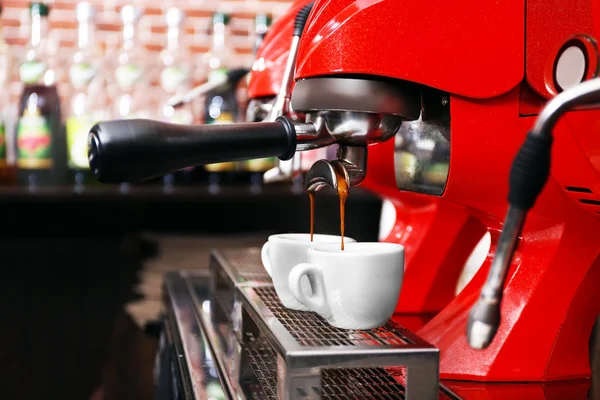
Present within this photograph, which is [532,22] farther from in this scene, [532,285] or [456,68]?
[532,285]

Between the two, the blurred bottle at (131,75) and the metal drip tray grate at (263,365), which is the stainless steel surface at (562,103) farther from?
the blurred bottle at (131,75)

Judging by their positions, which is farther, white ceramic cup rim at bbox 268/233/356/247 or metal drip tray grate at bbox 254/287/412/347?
white ceramic cup rim at bbox 268/233/356/247

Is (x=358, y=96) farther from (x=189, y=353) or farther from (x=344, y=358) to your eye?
(x=189, y=353)

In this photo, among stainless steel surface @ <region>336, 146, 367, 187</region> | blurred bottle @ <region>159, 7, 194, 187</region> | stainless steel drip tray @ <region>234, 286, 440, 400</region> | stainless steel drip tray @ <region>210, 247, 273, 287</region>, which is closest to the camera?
stainless steel drip tray @ <region>234, 286, 440, 400</region>

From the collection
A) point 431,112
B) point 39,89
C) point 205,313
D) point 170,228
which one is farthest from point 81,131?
point 431,112

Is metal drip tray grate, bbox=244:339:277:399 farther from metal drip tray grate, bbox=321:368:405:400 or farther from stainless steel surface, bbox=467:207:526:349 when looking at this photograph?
stainless steel surface, bbox=467:207:526:349

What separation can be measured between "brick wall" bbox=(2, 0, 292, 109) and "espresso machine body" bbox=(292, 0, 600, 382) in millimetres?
1342

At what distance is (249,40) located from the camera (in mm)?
2090

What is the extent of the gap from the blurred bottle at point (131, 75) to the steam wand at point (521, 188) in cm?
138

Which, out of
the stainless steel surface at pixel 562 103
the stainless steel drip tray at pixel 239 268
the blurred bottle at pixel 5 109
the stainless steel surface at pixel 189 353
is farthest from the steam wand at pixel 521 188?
the blurred bottle at pixel 5 109

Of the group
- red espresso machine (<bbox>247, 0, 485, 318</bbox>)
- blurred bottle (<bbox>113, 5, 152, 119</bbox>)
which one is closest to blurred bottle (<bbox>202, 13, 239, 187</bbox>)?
blurred bottle (<bbox>113, 5, 152, 119</bbox>)

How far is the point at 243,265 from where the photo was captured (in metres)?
0.81

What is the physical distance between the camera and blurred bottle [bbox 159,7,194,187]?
66.6 inches

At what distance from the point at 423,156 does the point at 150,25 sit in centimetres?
159
